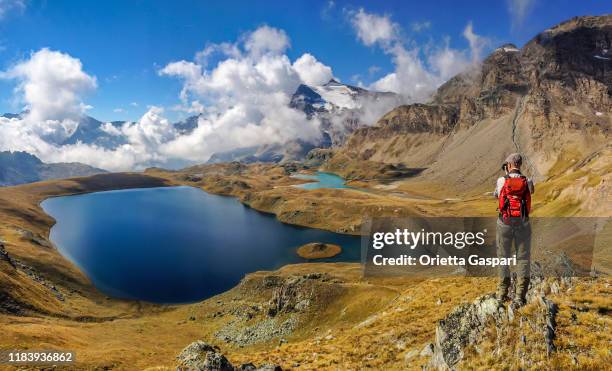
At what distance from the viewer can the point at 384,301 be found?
171 feet

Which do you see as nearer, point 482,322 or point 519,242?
point 519,242

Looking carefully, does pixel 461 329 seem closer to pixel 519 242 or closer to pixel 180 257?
pixel 519 242

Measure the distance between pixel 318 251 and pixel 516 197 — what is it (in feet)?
473

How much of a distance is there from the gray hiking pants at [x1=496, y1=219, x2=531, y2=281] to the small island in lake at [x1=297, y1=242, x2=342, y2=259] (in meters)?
138

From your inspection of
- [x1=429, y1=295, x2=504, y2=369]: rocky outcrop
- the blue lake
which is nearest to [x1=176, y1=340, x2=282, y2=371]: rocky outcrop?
[x1=429, y1=295, x2=504, y2=369]: rocky outcrop

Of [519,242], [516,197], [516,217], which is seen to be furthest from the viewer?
[519,242]

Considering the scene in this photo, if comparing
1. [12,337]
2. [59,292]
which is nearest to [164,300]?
[59,292]

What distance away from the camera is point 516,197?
15117mm

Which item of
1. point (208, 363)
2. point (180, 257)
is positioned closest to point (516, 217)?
point (208, 363)

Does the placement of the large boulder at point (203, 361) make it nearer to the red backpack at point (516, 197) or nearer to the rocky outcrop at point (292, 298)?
the red backpack at point (516, 197)

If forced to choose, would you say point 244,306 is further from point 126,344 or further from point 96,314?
point 96,314

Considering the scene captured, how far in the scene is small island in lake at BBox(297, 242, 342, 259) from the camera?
153375 millimetres

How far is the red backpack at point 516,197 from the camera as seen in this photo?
49.0ft

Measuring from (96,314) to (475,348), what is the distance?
3785 inches
